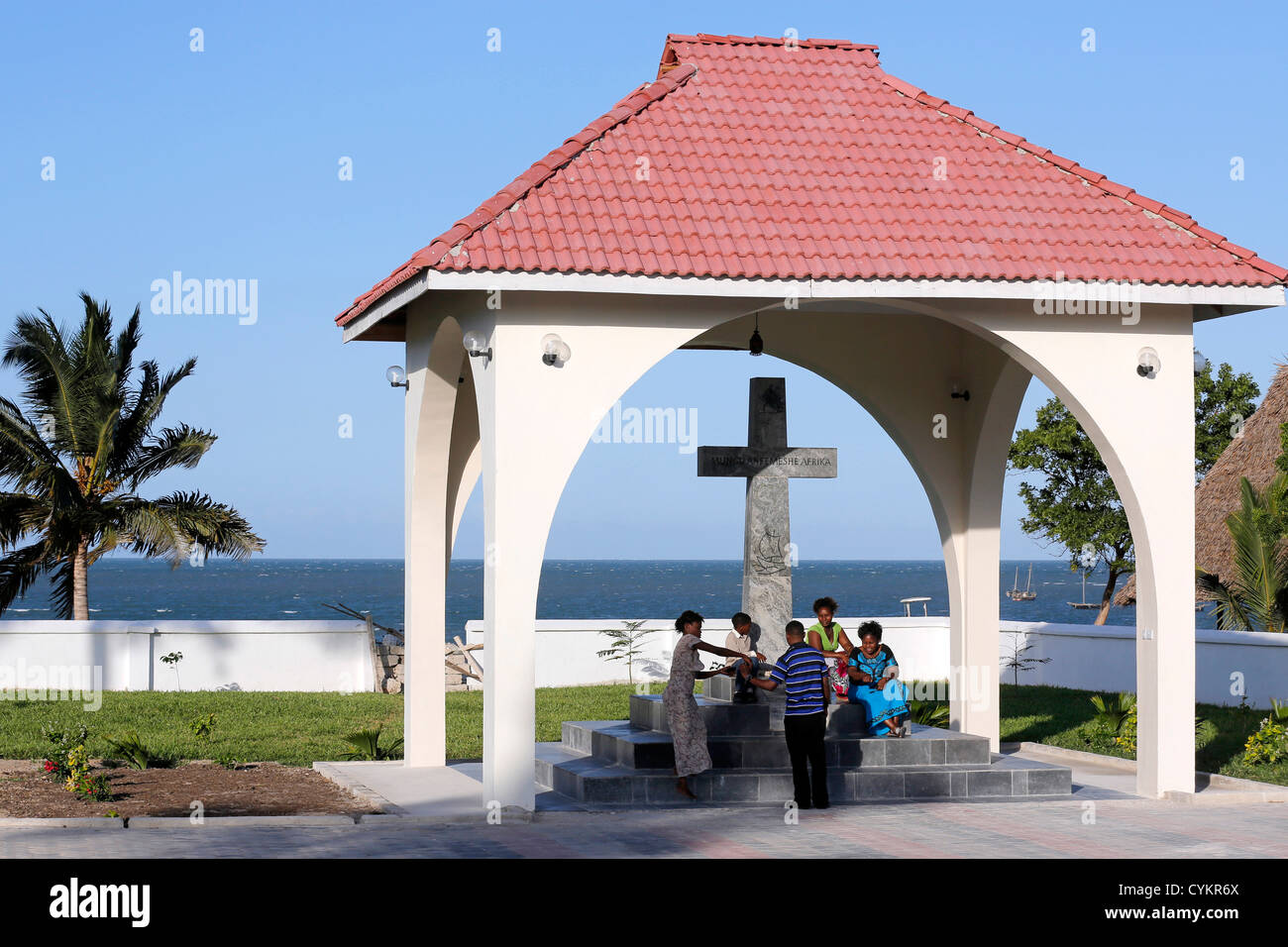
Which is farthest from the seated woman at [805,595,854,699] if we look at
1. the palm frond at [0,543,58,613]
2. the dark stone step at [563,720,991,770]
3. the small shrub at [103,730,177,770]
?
the palm frond at [0,543,58,613]

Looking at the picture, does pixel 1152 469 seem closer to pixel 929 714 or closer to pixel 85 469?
pixel 929 714

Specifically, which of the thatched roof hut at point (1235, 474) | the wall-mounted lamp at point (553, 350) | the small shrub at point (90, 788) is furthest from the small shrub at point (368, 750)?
the thatched roof hut at point (1235, 474)

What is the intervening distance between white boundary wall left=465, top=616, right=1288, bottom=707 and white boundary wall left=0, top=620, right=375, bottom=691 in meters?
2.51

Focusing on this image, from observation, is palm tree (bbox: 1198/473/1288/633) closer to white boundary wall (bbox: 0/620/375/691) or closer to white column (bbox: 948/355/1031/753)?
white column (bbox: 948/355/1031/753)

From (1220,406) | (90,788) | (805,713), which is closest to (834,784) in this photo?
(805,713)

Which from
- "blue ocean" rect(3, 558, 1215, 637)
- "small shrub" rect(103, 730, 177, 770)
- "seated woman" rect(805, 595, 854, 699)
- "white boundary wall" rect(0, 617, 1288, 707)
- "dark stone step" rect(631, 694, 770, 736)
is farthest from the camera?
"blue ocean" rect(3, 558, 1215, 637)

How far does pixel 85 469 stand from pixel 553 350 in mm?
18032

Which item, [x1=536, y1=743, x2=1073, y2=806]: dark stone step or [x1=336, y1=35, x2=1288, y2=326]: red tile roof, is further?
[x1=536, y1=743, x2=1073, y2=806]: dark stone step

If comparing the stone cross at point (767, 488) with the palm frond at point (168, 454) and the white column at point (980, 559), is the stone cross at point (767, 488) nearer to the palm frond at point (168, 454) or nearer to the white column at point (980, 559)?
the white column at point (980, 559)

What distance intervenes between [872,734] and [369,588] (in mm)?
108792

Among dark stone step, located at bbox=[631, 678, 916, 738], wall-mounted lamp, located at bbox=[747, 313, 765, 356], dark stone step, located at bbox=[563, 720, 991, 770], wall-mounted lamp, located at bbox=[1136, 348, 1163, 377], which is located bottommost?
dark stone step, located at bbox=[563, 720, 991, 770]

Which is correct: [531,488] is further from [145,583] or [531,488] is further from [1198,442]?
[145,583]

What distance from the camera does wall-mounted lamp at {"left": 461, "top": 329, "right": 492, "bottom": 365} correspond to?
12383mm

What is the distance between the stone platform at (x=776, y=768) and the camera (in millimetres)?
13031
